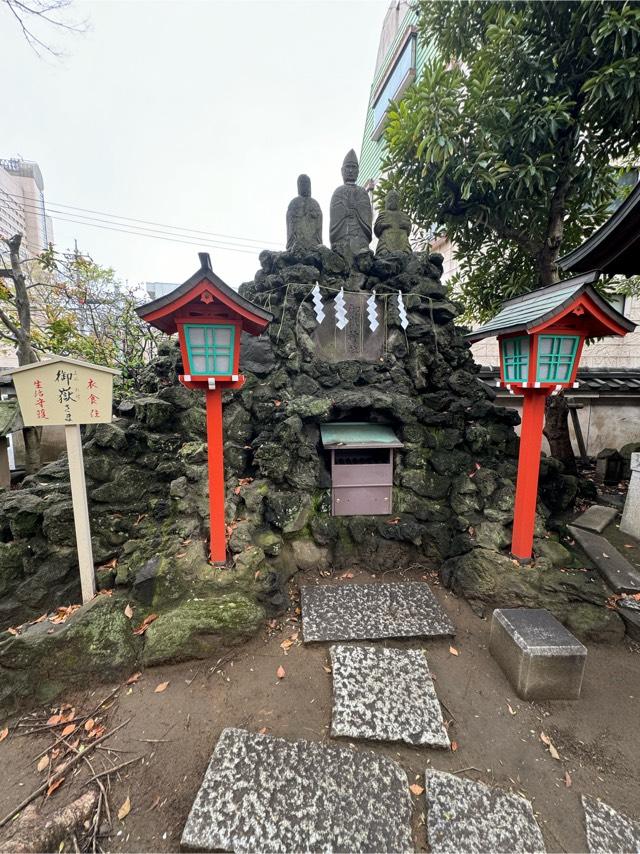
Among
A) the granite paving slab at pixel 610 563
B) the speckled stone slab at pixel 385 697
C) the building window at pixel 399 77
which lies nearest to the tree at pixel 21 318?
the speckled stone slab at pixel 385 697

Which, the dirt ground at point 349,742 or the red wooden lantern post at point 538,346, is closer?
the dirt ground at point 349,742

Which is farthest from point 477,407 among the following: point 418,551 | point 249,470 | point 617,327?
point 249,470

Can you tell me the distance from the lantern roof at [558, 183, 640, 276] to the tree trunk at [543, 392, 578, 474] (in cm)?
303

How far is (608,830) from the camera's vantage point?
7.91ft

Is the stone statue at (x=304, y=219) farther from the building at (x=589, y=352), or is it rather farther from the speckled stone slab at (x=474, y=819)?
the speckled stone slab at (x=474, y=819)

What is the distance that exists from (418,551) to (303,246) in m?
5.65

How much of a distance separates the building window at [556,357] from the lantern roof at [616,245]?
1081 millimetres

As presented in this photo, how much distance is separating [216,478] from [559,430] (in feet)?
24.9

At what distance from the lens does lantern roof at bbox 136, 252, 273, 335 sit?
3.64 metres

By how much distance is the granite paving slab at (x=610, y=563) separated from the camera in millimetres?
4477

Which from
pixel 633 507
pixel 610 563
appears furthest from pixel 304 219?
pixel 633 507

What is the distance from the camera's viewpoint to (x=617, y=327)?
4.18m

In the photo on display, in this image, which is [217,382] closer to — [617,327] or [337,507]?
[337,507]

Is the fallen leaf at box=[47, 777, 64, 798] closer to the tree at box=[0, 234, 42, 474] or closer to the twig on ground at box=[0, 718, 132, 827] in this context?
the twig on ground at box=[0, 718, 132, 827]
